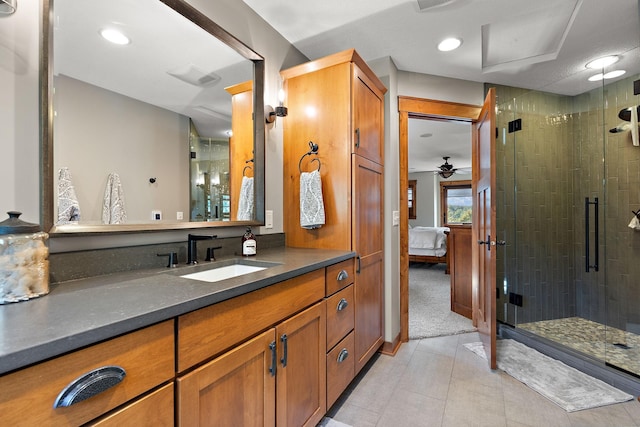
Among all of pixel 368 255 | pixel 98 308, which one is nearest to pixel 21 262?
pixel 98 308

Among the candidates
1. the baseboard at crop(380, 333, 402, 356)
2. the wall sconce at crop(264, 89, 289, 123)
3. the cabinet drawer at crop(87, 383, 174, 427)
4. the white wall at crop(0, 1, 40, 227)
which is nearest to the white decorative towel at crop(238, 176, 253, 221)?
the wall sconce at crop(264, 89, 289, 123)

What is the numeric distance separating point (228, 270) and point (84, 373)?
3.15 feet

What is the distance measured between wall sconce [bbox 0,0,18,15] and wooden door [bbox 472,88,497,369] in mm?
2578

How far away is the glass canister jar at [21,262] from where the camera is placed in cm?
81

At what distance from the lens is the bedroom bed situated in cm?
580

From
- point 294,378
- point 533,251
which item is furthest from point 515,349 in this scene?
point 294,378

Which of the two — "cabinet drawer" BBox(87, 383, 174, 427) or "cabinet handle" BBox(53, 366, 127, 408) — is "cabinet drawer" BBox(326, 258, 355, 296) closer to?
"cabinet drawer" BBox(87, 383, 174, 427)

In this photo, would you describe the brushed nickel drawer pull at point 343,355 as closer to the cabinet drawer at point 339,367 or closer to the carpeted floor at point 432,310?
the cabinet drawer at point 339,367

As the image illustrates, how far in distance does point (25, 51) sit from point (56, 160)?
1.20ft

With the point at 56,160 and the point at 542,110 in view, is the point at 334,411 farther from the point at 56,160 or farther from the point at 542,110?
the point at 542,110

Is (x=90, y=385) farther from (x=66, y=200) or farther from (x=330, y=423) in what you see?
(x=330, y=423)

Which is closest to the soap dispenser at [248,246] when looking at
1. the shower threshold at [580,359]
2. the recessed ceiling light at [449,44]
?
the recessed ceiling light at [449,44]

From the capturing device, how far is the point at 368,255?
7.00 ft

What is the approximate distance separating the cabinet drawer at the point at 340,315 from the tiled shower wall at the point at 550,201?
1942 millimetres
